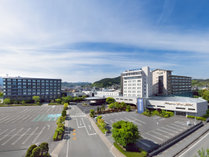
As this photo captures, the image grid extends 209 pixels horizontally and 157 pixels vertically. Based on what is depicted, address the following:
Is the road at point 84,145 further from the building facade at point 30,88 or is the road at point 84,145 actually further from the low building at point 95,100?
the building facade at point 30,88

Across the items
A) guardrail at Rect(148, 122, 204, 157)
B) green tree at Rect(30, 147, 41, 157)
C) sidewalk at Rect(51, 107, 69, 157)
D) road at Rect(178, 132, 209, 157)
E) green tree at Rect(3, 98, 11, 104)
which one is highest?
green tree at Rect(30, 147, 41, 157)

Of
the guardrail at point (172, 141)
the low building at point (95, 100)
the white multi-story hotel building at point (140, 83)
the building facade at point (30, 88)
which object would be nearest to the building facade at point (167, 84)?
the white multi-story hotel building at point (140, 83)

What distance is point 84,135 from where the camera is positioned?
29.5 metres

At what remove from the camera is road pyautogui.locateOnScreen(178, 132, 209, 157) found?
72.4ft

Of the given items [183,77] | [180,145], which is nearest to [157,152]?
[180,145]

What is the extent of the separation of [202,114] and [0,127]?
3088 inches

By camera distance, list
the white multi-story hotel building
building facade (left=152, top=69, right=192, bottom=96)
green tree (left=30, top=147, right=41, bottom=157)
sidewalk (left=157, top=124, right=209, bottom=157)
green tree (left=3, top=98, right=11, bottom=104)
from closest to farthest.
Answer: green tree (left=30, top=147, right=41, bottom=157), sidewalk (left=157, top=124, right=209, bottom=157), the white multi-story hotel building, green tree (left=3, top=98, right=11, bottom=104), building facade (left=152, top=69, right=192, bottom=96)

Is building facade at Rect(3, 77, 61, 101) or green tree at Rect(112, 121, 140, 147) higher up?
building facade at Rect(3, 77, 61, 101)

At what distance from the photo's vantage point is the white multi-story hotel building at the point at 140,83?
61.7m

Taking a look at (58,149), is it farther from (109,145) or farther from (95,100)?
(95,100)

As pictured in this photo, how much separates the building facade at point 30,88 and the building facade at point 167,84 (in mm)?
82590

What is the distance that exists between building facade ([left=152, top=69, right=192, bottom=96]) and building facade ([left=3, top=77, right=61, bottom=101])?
8259 cm

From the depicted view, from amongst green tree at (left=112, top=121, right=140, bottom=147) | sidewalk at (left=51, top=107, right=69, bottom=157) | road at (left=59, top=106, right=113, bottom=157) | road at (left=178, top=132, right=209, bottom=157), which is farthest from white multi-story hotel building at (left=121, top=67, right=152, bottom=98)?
sidewalk at (left=51, top=107, right=69, bottom=157)

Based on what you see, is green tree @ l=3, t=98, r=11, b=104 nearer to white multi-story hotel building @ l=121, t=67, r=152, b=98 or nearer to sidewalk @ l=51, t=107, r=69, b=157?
sidewalk @ l=51, t=107, r=69, b=157
